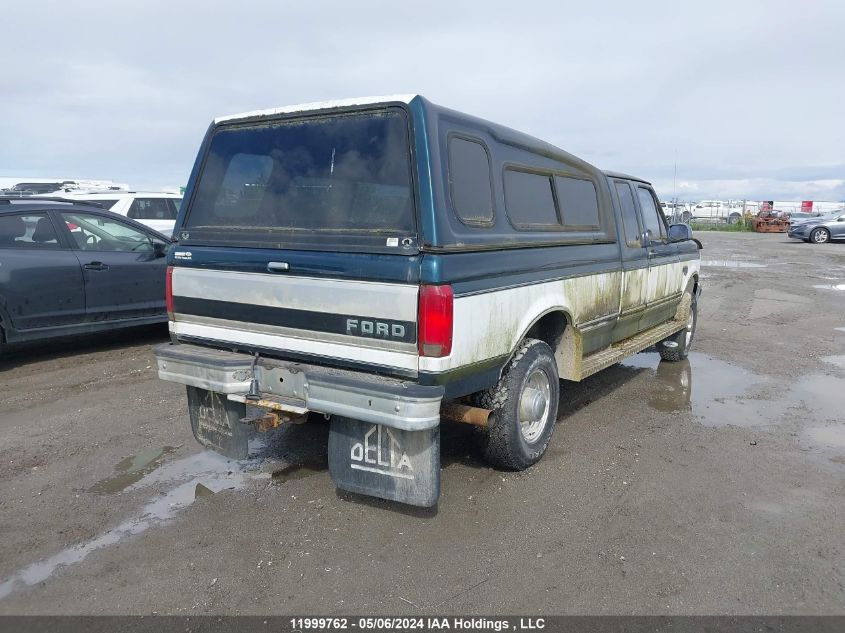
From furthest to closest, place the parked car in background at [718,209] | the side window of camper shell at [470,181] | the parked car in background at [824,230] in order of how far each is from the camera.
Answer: the parked car in background at [718,209]
the parked car in background at [824,230]
the side window of camper shell at [470,181]

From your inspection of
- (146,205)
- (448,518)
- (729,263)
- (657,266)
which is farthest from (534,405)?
(729,263)

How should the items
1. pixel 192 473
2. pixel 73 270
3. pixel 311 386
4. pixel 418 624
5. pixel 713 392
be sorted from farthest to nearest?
pixel 73 270
pixel 713 392
pixel 192 473
pixel 311 386
pixel 418 624

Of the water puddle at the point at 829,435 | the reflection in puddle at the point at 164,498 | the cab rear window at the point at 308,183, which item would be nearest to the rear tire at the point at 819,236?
the water puddle at the point at 829,435

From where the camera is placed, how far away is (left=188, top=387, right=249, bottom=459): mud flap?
13.2 ft

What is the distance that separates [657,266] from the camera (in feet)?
21.0

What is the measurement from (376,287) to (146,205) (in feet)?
31.1

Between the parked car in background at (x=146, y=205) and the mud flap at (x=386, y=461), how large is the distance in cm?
864

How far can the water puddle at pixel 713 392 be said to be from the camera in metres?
5.61

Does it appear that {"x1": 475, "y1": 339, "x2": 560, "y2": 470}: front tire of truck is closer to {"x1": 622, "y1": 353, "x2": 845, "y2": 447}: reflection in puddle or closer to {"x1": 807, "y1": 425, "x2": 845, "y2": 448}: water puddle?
{"x1": 622, "y1": 353, "x2": 845, "y2": 447}: reflection in puddle

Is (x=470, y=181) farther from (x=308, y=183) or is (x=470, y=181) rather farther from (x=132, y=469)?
(x=132, y=469)

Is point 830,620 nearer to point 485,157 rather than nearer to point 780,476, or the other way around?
point 780,476

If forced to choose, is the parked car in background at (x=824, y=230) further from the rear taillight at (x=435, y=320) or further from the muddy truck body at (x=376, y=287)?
the rear taillight at (x=435, y=320)

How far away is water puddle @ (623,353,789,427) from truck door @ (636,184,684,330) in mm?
623

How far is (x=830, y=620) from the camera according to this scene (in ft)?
9.28
